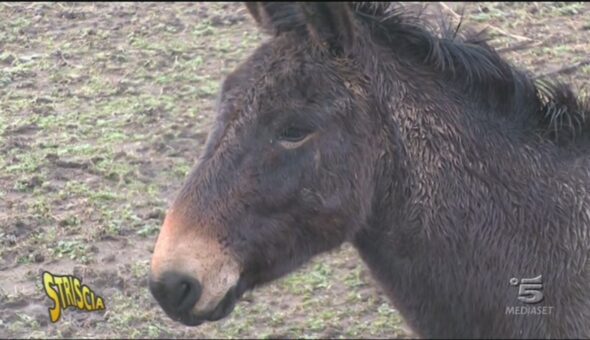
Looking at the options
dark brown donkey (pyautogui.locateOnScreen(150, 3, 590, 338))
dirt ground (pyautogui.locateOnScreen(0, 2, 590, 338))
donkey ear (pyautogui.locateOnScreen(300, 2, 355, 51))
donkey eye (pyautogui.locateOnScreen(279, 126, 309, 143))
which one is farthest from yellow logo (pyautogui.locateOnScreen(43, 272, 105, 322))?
donkey ear (pyautogui.locateOnScreen(300, 2, 355, 51))

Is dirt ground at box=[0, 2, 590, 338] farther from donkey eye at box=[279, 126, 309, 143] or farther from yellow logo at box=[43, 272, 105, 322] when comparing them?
donkey eye at box=[279, 126, 309, 143]

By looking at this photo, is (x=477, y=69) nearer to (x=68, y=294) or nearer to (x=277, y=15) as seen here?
(x=277, y=15)

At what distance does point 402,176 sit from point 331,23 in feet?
2.01

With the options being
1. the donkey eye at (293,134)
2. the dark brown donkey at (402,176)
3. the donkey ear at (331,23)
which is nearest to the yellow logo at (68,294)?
the dark brown donkey at (402,176)

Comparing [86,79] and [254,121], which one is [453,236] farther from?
[86,79]

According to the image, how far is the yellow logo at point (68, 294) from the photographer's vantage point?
4910 millimetres

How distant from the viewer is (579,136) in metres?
3.86

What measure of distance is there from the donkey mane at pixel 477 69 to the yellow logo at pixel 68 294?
216 centimetres

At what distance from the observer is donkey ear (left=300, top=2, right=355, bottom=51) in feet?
11.7

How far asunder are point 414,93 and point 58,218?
2.48 meters

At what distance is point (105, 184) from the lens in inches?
228

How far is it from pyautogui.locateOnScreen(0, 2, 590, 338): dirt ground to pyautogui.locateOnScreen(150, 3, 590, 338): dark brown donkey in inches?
61.9

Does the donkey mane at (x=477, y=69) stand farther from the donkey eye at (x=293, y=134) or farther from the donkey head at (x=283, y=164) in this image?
the donkey eye at (x=293, y=134)

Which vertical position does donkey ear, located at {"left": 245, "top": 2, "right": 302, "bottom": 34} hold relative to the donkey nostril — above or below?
above
